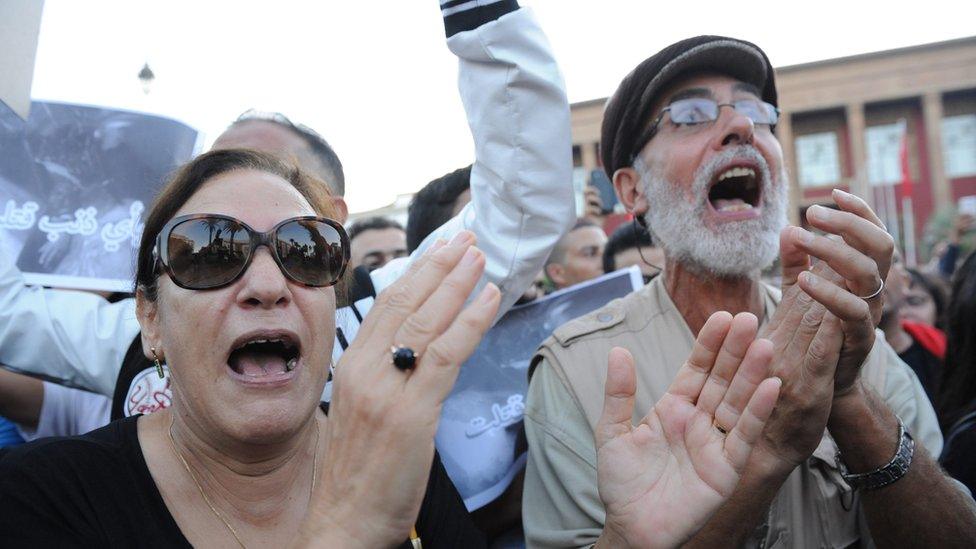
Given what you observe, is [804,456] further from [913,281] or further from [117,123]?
[913,281]

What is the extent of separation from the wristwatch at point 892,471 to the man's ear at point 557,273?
149 inches

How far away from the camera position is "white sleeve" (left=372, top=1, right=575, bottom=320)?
2078 millimetres

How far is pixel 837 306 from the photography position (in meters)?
1.56

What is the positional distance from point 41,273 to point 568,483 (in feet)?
5.94

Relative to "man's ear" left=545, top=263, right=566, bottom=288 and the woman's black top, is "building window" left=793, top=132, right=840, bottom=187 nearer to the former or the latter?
"man's ear" left=545, top=263, right=566, bottom=288

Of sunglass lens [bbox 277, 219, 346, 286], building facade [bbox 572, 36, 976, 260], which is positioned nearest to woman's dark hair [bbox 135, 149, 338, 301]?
sunglass lens [bbox 277, 219, 346, 286]

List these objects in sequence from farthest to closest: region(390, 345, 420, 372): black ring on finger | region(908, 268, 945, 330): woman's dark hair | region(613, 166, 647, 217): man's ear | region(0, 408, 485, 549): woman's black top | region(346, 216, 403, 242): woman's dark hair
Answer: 1. region(908, 268, 945, 330): woman's dark hair
2. region(346, 216, 403, 242): woman's dark hair
3. region(613, 166, 647, 217): man's ear
4. region(0, 408, 485, 549): woman's black top
5. region(390, 345, 420, 372): black ring on finger

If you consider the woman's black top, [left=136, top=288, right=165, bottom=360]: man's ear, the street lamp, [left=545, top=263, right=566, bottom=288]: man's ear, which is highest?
the street lamp

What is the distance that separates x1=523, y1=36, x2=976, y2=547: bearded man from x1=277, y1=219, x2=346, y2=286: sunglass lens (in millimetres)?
660

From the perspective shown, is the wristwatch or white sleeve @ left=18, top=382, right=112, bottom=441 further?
white sleeve @ left=18, top=382, right=112, bottom=441

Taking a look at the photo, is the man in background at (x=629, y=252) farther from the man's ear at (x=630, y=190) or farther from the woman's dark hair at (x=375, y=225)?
the man's ear at (x=630, y=190)

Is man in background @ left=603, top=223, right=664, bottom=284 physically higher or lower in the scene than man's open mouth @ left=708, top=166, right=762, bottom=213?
lower

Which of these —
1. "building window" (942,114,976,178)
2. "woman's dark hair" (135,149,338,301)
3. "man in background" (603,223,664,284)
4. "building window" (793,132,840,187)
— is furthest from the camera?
"building window" (793,132,840,187)

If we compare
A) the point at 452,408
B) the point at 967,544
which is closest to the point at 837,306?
the point at 967,544
